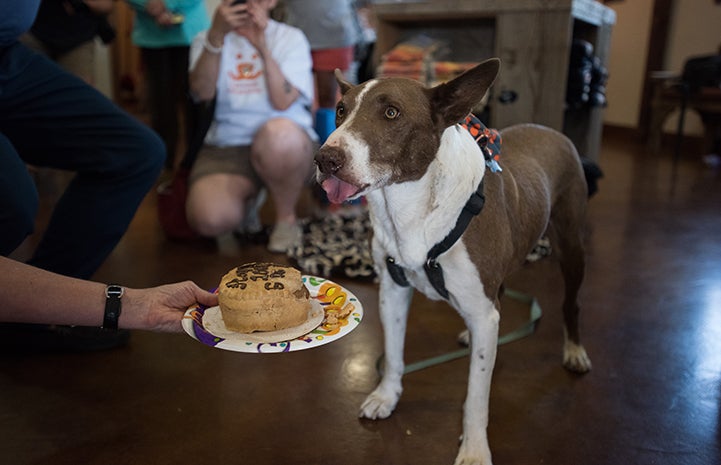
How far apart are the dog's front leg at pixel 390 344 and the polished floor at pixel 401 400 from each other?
0.13ft

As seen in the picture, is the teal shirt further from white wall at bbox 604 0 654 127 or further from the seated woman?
white wall at bbox 604 0 654 127

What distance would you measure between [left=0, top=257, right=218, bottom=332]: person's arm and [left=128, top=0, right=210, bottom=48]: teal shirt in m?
2.78

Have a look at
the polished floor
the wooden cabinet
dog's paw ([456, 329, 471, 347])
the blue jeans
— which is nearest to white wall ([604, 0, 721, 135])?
the wooden cabinet

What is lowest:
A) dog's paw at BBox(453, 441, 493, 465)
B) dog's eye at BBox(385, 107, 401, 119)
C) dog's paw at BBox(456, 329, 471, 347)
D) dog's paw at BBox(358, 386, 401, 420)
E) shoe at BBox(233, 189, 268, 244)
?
shoe at BBox(233, 189, 268, 244)

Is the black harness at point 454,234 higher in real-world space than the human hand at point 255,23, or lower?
lower

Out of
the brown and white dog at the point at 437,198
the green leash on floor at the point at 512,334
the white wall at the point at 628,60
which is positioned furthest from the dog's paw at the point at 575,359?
the white wall at the point at 628,60

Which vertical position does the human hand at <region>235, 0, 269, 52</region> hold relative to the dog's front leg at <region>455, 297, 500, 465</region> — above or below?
above

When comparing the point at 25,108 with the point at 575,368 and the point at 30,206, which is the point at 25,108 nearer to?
the point at 30,206

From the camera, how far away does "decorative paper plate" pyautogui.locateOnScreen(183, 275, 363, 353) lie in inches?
42.2

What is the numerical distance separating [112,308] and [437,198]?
2.35ft

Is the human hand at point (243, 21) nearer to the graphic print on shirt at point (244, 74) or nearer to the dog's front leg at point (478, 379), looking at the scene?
the graphic print on shirt at point (244, 74)

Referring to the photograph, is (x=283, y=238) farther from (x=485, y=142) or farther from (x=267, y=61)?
(x=485, y=142)

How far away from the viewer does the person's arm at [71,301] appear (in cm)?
121

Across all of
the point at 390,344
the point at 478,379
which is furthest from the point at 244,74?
the point at 478,379
